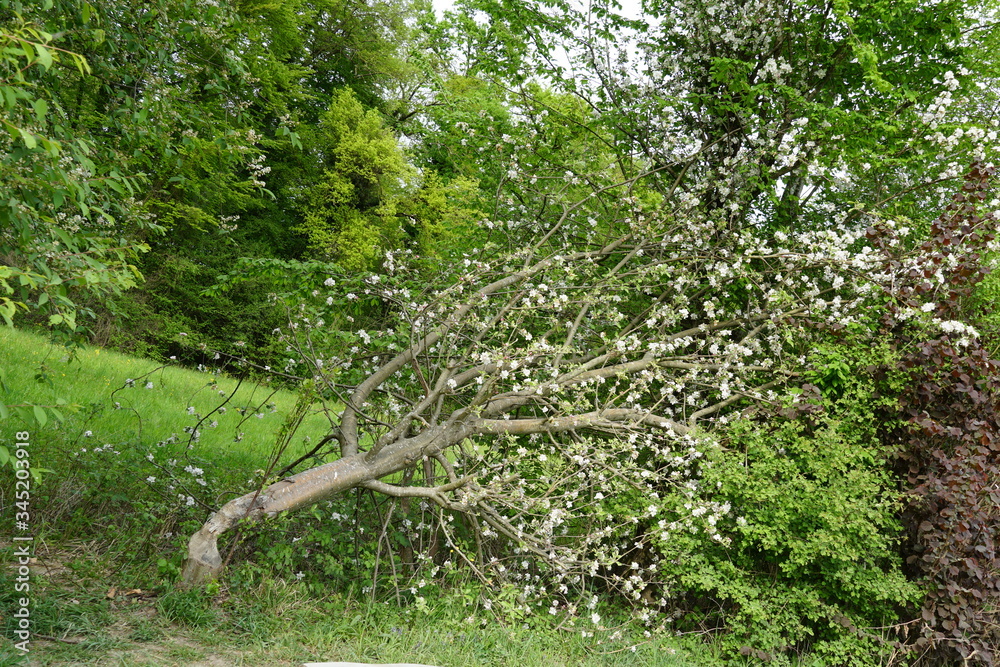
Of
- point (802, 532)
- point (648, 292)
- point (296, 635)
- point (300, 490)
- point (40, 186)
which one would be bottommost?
point (296, 635)

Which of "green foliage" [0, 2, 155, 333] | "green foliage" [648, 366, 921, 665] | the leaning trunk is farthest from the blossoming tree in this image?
"green foliage" [0, 2, 155, 333]

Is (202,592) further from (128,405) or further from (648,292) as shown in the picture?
(648,292)

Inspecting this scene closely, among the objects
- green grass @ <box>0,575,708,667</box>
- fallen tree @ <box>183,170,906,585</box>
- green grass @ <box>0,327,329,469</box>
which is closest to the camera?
green grass @ <box>0,575,708,667</box>

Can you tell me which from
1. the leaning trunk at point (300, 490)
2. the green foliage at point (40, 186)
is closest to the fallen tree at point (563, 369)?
the leaning trunk at point (300, 490)

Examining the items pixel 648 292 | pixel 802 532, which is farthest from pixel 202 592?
pixel 648 292

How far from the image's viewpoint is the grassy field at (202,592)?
141 inches

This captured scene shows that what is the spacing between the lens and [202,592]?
13.2ft

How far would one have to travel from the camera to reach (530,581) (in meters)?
Result: 5.64

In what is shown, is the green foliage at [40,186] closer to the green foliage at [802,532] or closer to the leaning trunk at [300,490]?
the leaning trunk at [300,490]

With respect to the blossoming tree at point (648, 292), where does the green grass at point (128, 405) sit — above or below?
below

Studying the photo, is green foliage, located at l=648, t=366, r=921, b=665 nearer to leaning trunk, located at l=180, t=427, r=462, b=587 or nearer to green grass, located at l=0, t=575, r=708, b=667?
green grass, located at l=0, t=575, r=708, b=667

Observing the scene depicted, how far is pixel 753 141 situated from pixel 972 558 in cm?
389

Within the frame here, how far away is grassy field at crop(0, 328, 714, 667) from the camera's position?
3.59m

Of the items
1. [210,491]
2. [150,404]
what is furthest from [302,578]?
[150,404]
